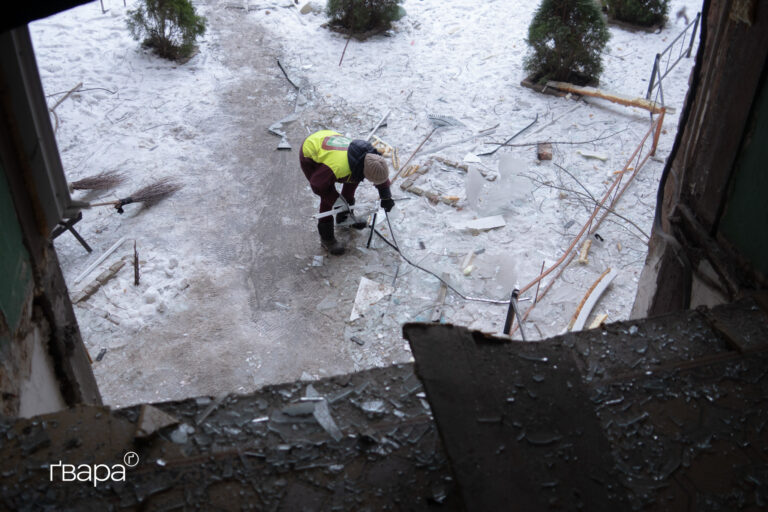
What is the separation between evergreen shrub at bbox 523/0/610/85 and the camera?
9008mm

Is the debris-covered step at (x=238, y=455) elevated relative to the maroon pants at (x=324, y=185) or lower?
elevated

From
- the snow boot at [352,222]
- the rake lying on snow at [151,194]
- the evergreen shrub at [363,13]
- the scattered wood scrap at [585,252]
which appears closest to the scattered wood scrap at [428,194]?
the snow boot at [352,222]

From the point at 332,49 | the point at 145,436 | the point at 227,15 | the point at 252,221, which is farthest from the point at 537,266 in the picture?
the point at 227,15

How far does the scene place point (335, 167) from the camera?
6.13 m

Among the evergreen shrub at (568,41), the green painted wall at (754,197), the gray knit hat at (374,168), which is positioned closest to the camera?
the green painted wall at (754,197)

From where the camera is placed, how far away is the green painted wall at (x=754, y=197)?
282cm

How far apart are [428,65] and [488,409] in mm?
8819

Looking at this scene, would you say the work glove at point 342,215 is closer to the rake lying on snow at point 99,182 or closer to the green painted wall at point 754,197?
the rake lying on snow at point 99,182

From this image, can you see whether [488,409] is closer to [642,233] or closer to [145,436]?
[145,436]

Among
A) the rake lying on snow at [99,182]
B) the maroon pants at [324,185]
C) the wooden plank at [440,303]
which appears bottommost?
the wooden plank at [440,303]

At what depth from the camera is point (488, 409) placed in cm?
207

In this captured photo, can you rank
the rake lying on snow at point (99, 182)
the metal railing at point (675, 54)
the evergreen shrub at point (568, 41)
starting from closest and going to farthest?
the rake lying on snow at point (99, 182) < the evergreen shrub at point (568, 41) < the metal railing at point (675, 54)

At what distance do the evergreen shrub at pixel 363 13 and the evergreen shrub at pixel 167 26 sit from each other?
2383mm

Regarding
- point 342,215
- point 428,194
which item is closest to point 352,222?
point 342,215
